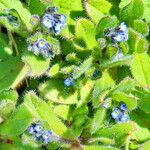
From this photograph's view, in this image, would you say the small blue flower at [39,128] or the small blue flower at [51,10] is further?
the small blue flower at [51,10]

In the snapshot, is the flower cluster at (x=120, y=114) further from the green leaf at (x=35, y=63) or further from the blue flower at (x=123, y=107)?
the green leaf at (x=35, y=63)

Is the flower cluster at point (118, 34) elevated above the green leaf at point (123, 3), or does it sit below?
above

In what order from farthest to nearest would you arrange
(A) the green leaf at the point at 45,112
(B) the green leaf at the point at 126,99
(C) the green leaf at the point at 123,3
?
(C) the green leaf at the point at 123,3 < (B) the green leaf at the point at 126,99 < (A) the green leaf at the point at 45,112

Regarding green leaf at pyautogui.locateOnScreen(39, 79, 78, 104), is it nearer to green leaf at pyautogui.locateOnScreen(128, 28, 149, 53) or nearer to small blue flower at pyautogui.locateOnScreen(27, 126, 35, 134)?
small blue flower at pyautogui.locateOnScreen(27, 126, 35, 134)

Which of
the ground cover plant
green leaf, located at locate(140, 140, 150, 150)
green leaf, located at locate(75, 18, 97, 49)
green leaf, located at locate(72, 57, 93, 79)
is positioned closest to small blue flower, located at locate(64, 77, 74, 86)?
the ground cover plant

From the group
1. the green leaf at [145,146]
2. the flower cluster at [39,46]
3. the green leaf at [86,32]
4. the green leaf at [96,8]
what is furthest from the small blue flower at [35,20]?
Answer: the green leaf at [145,146]

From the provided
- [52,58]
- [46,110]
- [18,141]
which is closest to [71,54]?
[52,58]

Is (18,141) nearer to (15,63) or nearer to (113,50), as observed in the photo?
(15,63)

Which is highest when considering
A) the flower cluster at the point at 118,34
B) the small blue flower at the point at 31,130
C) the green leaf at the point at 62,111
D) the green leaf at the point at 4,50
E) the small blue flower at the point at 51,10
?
the small blue flower at the point at 51,10
